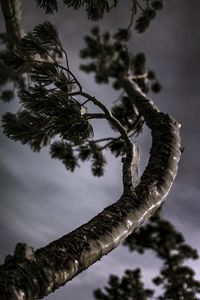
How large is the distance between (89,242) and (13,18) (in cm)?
390

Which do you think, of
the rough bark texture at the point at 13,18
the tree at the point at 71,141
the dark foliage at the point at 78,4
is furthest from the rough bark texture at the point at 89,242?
the rough bark texture at the point at 13,18

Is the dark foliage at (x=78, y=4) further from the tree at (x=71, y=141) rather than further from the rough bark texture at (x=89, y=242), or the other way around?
the rough bark texture at (x=89, y=242)

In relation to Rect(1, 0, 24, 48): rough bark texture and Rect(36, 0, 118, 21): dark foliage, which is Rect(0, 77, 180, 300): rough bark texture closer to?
Rect(36, 0, 118, 21): dark foliage

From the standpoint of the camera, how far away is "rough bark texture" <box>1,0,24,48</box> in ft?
14.0

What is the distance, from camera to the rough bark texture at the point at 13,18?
428cm

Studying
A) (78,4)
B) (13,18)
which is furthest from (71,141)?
(13,18)

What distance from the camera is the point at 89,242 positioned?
1.70 meters

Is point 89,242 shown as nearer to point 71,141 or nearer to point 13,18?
point 71,141

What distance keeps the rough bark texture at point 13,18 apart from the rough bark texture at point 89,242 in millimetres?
2785

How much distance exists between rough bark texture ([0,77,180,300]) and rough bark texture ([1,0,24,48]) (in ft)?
9.14

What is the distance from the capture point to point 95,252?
170 centimetres

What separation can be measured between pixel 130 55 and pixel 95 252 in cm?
807

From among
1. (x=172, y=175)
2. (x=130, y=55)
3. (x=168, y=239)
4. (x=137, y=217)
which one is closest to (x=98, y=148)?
(x=130, y=55)

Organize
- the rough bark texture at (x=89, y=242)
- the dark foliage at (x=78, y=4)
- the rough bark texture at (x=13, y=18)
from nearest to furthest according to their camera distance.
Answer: the rough bark texture at (x=89, y=242) → the dark foliage at (x=78, y=4) → the rough bark texture at (x=13, y=18)
